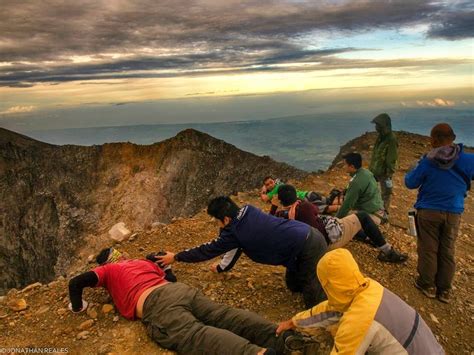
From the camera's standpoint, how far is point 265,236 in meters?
→ 5.11

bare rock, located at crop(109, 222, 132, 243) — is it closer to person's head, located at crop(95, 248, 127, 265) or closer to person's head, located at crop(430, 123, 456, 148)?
person's head, located at crop(95, 248, 127, 265)

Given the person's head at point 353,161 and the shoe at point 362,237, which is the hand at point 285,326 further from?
the person's head at point 353,161

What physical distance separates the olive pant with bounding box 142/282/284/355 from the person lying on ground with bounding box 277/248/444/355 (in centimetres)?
108

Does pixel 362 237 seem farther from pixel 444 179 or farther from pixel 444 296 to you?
pixel 444 179

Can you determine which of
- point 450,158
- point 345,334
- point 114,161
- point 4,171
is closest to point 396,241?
point 450,158

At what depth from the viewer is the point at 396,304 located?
11.5 ft

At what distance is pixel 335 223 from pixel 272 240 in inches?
70.8

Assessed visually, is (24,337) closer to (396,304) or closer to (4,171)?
(396,304)

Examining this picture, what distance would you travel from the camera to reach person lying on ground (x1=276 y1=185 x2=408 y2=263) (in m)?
6.23

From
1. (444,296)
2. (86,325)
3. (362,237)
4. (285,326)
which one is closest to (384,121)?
(362,237)

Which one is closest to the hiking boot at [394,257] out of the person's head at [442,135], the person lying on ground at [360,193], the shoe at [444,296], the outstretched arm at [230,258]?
the person lying on ground at [360,193]

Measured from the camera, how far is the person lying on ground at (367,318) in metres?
3.41

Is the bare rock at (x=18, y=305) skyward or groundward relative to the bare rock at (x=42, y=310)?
skyward

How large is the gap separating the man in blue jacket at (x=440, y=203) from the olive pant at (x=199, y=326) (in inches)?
120
